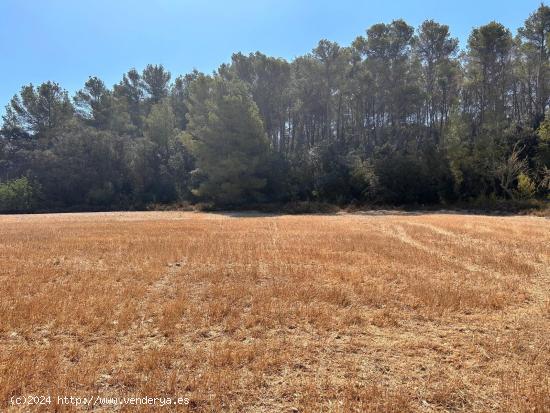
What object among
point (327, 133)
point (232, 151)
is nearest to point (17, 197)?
point (232, 151)

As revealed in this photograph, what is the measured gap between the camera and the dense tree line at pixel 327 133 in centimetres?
4372

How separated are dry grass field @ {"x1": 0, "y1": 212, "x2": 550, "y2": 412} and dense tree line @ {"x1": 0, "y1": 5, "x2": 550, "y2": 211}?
1289 inches

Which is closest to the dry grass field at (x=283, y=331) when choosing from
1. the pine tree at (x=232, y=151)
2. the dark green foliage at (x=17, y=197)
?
the pine tree at (x=232, y=151)

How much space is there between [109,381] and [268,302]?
3.46m

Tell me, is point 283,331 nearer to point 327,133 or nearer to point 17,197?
point 327,133

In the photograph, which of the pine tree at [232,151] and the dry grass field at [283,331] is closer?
the dry grass field at [283,331]

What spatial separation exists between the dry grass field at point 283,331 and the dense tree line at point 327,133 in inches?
1289

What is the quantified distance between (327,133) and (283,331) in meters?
54.3

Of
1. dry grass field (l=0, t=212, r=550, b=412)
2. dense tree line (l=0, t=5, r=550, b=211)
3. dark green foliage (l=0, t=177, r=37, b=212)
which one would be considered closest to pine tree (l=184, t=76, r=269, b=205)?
dense tree line (l=0, t=5, r=550, b=211)

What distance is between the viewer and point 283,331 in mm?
6219

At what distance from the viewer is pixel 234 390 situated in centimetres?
442

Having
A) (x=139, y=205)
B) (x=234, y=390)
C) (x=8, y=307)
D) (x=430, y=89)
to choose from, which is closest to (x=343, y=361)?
(x=234, y=390)

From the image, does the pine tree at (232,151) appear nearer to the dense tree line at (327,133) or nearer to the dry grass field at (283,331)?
the dense tree line at (327,133)

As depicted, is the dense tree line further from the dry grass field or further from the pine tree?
the dry grass field
